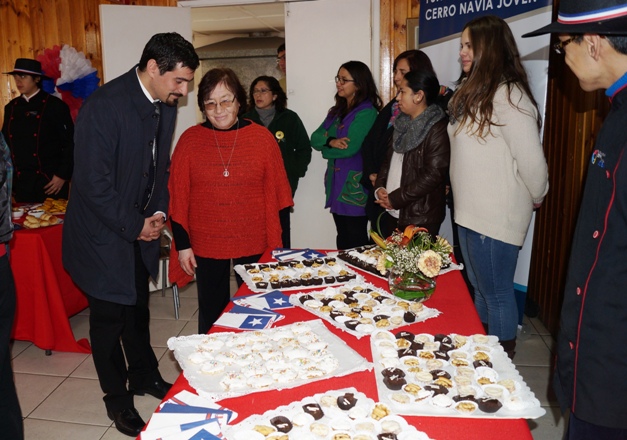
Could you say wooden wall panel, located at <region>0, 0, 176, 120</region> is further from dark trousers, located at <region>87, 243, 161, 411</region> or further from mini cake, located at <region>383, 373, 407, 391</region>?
mini cake, located at <region>383, 373, 407, 391</region>

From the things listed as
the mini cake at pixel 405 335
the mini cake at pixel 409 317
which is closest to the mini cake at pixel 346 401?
the mini cake at pixel 405 335

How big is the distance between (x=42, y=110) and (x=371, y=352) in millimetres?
3774

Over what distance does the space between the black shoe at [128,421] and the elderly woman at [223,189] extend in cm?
62

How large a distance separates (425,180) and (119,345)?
63.1 inches

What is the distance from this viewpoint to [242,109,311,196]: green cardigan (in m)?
4.39

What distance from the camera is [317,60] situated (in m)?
4.98

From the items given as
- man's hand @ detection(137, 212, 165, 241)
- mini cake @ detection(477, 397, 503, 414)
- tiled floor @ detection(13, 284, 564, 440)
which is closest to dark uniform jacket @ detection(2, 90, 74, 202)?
tiled floor @ detection(13, 284, 564, 440)

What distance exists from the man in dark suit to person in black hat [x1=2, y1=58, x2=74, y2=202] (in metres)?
2.32

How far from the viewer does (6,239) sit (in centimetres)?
181

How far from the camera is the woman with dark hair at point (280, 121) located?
4375 mm

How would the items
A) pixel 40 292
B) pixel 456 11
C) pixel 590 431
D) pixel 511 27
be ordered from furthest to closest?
1. pixel 456 11
2. pixel 511 27
3. pixel 40 292
4. pixel 590 431

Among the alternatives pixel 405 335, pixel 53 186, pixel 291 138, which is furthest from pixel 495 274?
pixel 53 186

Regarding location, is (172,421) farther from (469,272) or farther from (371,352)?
(469,272)

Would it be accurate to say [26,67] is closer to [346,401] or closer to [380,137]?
[380,137]
